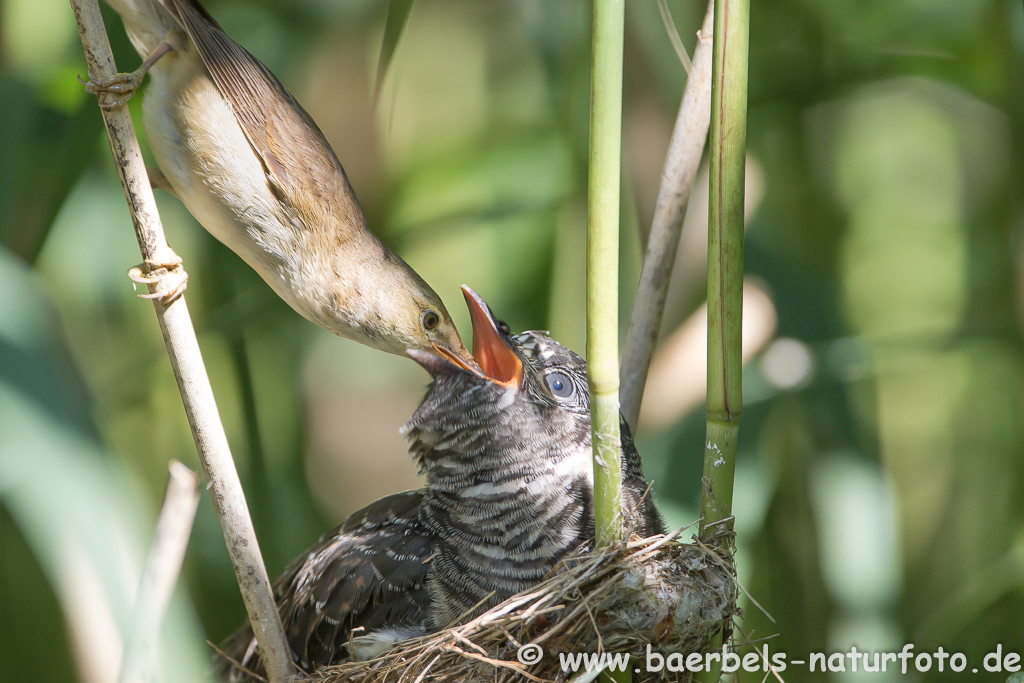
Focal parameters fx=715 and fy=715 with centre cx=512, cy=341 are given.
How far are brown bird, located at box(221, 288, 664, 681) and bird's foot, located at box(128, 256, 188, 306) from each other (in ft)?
1.43

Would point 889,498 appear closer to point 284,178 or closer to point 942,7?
point 942,7

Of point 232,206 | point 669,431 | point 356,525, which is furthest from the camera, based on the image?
point 669,431

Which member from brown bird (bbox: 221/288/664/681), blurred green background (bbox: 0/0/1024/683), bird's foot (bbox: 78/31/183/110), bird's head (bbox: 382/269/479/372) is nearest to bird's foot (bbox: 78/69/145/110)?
bird's foot (bbox: 78/31/183/110)

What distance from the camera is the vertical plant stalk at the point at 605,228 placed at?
0.71 m

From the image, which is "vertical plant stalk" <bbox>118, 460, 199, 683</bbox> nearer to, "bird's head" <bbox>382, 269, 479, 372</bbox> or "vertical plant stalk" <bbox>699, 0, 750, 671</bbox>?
"bird's head" <bbox>382, 269, 479, 372</bbox>

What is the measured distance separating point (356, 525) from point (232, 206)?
25.5 inches

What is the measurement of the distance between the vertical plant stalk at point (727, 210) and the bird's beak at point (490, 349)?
47 centimetres

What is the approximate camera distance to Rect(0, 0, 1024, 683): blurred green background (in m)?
1.92

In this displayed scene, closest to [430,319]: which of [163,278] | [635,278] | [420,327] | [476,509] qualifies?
[420,327]

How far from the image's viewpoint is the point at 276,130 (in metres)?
1.20

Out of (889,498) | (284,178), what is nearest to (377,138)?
(284,178)

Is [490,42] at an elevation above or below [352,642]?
above

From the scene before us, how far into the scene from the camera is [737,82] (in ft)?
2.65

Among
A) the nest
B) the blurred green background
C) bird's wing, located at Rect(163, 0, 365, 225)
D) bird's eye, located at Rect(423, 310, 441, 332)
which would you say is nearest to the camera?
the nest
